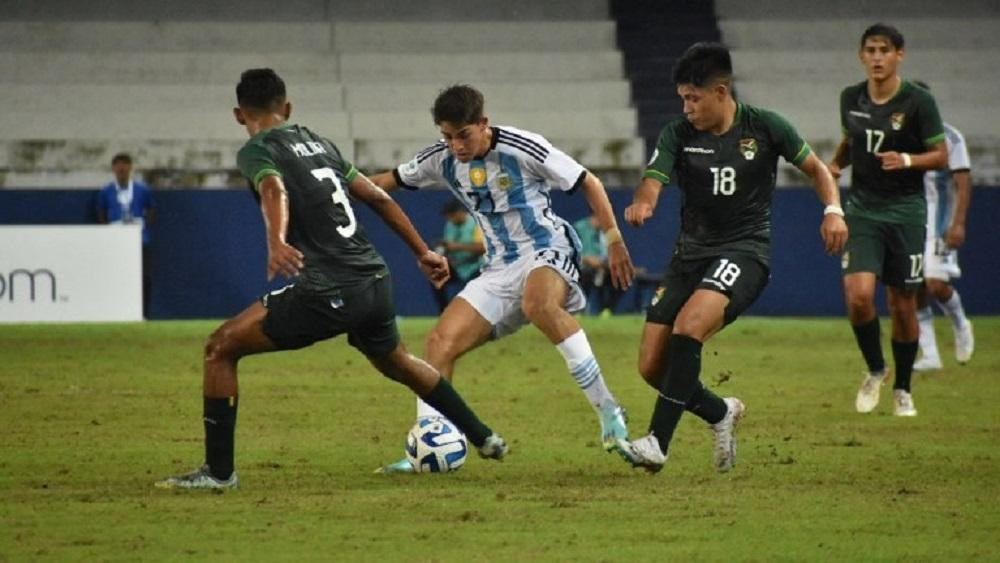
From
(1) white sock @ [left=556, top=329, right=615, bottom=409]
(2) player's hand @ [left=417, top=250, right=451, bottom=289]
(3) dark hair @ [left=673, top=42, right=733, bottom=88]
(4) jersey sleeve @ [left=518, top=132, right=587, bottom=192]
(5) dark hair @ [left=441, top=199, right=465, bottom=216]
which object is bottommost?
(5) dark hair @ [left=441, top=199, right=465, bottom=216]

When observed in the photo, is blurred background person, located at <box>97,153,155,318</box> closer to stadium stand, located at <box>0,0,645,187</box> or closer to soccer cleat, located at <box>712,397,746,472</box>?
stadium stand, located at <box>0,0,645,187</box>

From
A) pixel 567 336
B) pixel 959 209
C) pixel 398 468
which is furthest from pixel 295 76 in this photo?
pixel 398 468

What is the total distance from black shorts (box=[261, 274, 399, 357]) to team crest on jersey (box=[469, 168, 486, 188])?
1.22 meters

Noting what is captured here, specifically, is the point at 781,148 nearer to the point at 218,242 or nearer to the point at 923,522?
the point at 923,522

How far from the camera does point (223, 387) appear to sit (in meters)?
8.18

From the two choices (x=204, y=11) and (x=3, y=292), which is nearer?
(x=3, y=292)

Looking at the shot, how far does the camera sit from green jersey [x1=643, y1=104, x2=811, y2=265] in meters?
9.06

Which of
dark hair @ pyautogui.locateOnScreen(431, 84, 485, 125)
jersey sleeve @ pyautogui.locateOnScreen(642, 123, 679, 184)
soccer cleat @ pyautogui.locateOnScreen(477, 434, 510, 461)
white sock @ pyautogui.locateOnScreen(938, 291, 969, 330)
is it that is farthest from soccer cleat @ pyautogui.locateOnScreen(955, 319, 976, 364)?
dark hair @ pyautogui.locateOnScreen(431, 84, 485, 125)

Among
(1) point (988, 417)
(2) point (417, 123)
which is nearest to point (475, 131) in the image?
(1) point (988, 417)

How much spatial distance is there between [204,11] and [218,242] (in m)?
6.49

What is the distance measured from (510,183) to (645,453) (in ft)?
5.40

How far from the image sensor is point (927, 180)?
53.3 ft

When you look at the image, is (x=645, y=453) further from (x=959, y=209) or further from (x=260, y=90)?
(x=959, y=209)

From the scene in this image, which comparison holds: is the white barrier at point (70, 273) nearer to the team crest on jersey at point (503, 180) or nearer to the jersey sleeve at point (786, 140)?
the team crest on jersey at point (503, 180)
